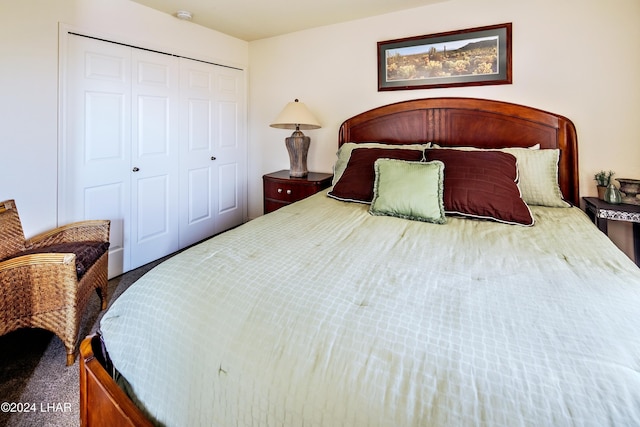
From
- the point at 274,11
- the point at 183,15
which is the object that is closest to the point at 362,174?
the point at 274,11

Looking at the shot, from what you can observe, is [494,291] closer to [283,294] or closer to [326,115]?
[283,294]

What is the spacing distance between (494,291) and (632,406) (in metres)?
0.42

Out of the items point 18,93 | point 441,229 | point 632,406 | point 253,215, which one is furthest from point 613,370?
point 253,215

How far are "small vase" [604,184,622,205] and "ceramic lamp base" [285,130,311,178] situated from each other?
236cm

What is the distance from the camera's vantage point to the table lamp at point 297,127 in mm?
3096

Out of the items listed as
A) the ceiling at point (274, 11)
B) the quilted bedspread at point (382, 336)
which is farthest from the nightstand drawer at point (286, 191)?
the quilted bedspread at point (382, 336)

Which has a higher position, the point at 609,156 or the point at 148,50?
the point at 148,50

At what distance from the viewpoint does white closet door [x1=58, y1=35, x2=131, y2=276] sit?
95.0 inches

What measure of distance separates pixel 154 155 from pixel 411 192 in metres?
2.37

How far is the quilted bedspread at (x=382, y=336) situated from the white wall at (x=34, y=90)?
1.74 metres

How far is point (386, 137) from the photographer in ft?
9.93

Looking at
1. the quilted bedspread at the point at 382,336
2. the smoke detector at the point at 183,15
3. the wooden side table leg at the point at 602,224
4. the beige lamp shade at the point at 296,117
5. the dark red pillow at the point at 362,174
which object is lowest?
the quilted bedspread at the point at 382,336

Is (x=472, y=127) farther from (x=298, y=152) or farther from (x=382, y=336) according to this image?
(x=382, y=336)

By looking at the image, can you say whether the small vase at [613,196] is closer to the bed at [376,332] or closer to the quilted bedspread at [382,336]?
the bed at [376,332]
